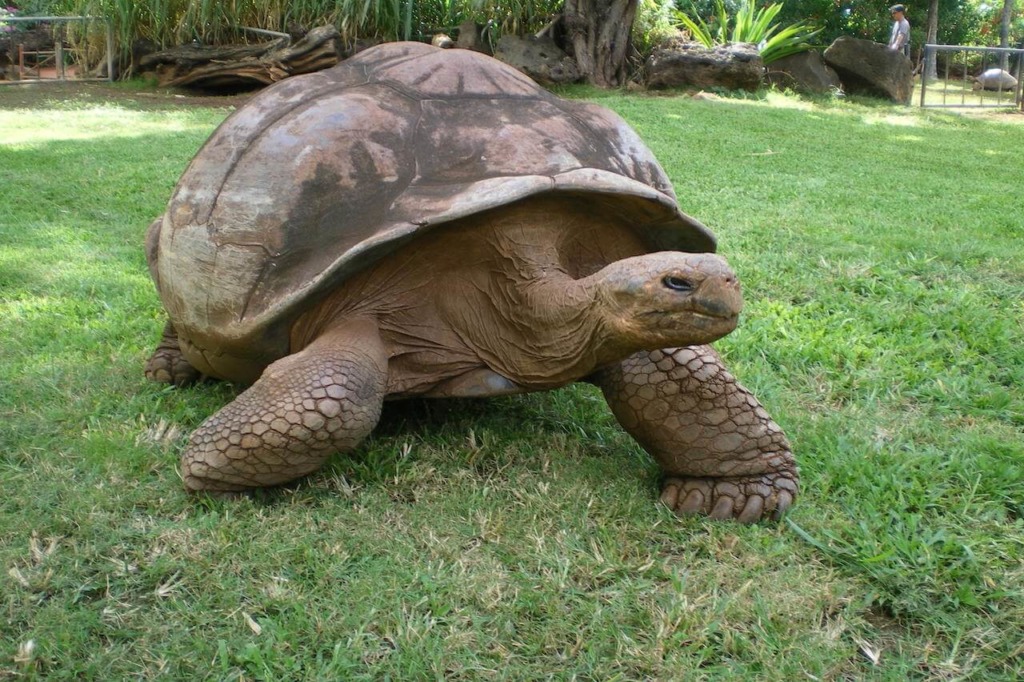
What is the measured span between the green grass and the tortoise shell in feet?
1.67

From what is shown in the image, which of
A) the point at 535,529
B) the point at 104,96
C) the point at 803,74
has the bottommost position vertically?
the point at 535,529

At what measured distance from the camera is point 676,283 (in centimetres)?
196

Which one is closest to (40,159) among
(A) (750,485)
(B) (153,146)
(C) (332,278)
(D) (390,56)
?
(B) (153,146)

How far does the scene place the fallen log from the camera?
10430mm

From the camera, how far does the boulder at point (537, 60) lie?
11234 mm

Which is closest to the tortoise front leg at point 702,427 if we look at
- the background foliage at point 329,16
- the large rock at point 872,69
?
the background foliage at point 329,16

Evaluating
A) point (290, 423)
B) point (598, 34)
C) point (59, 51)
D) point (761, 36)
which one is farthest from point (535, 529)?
point (59, 51)

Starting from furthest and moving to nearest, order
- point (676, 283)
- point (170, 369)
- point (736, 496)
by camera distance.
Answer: point (170, 369), point (736, 496), point (676, 283)

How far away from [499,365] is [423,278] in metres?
0.33

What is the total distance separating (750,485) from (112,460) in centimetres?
178

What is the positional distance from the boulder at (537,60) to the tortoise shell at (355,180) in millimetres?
8583

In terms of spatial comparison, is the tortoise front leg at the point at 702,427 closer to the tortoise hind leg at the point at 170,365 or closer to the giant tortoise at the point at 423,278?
the giant tortoise at the point at 423,278

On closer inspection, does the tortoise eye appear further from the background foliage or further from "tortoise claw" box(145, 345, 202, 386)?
the background foliage

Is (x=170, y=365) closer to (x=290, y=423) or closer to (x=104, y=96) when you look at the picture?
(x=290, y=423)
